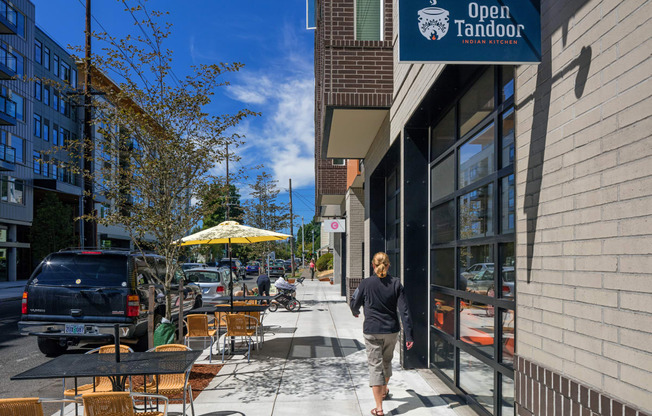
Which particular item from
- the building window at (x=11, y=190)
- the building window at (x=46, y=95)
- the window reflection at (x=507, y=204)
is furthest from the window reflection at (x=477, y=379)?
the building window at (x=46, y=95)

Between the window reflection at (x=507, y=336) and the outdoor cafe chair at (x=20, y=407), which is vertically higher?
the window reflection at (x=507, y=336)

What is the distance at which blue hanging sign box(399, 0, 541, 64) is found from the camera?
3623 mm

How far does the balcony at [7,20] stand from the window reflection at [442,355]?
37.3 m

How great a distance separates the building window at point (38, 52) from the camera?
42125 millimetres

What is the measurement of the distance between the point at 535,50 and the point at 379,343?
11.6 ft

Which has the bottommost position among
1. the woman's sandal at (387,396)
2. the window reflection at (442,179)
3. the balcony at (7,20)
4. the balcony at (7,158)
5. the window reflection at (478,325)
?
the woman's sandal at (387,396)

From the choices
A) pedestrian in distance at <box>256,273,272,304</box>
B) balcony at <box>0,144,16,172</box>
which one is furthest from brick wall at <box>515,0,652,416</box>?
balcony at <box>0,144,16,172</box>

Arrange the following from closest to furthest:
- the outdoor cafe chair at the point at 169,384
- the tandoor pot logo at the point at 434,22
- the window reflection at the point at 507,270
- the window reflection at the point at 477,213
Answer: the tandoor pot logo at the point at 434,22 → the window reflection at the point at 507,270 → the window reflection at the point at 477,213 → the outdoor cafe chair at the point at 169,384

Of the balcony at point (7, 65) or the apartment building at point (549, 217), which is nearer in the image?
the apartment building at point (549, 217)

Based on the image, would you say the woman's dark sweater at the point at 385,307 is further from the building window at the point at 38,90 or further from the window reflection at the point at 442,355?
the building window at the point at 38,90

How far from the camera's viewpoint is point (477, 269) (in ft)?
18.4

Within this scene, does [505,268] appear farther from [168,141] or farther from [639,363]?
[168,141]

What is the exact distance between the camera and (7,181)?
37.9 m

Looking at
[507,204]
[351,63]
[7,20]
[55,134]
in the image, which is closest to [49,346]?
→ [351,63]
